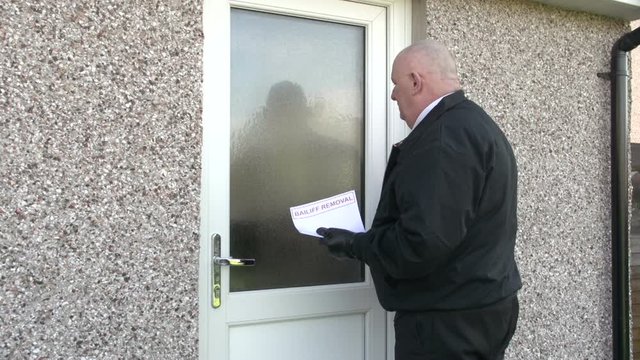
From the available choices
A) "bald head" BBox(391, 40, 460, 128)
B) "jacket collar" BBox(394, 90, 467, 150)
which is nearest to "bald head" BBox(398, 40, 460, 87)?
"bald head" BBox(391, 40, 460, 128)

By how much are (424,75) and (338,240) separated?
0.73 m

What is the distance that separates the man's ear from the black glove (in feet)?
2.03

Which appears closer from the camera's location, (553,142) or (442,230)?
(442,230)

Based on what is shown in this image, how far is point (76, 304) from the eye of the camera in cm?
238

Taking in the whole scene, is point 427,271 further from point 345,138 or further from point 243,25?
point 243,25

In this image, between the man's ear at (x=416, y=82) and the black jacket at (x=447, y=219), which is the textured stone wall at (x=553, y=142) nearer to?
the man's ear at (x=416, y=82)

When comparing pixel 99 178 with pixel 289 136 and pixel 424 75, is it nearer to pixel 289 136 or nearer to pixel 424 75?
pixel 289 136

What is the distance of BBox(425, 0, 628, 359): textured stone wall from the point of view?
3.45 meters

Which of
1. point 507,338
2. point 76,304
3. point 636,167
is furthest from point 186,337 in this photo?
point 636,167

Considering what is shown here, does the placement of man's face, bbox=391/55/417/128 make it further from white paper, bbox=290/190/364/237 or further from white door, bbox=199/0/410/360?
white door, bbox=199/0/410/360

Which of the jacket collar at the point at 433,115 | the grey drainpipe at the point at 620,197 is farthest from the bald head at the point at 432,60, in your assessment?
the grey drainpipe at the point at 620,197

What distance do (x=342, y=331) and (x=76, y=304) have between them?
131 cm

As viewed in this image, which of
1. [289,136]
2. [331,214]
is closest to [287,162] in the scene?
[289,136]

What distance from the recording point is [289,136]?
298cm
